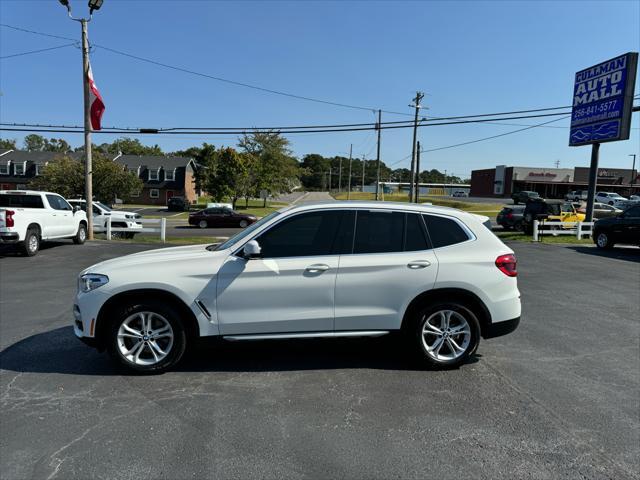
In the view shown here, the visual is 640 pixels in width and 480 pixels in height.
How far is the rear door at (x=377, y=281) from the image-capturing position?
15.0 ft

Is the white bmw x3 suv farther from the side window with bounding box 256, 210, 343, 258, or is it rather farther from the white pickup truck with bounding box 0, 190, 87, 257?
the white pickup truck with bounding box 0, 190, 87, 257

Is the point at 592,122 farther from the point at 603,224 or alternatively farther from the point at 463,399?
the point at 463,399

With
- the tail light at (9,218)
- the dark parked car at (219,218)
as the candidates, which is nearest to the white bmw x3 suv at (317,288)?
the tail light at (9,218)

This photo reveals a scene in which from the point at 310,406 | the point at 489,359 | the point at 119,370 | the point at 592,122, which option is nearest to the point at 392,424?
the point at 310,406

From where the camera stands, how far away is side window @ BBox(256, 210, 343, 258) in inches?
182

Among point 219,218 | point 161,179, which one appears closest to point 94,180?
point 219,218

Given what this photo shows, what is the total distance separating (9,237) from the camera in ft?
41.4

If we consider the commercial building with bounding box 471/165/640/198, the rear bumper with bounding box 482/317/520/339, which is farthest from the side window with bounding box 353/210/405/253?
the commercial building with bounding box 471/165/640/198

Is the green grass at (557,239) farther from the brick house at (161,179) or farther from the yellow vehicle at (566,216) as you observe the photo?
the brick house at (161,179)

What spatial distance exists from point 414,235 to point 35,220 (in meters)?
12.8

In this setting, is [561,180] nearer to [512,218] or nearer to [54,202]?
[512,218]

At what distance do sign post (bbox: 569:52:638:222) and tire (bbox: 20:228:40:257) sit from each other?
897 inches

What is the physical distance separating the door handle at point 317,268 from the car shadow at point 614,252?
44.8ft

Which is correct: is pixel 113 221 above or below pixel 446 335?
below
